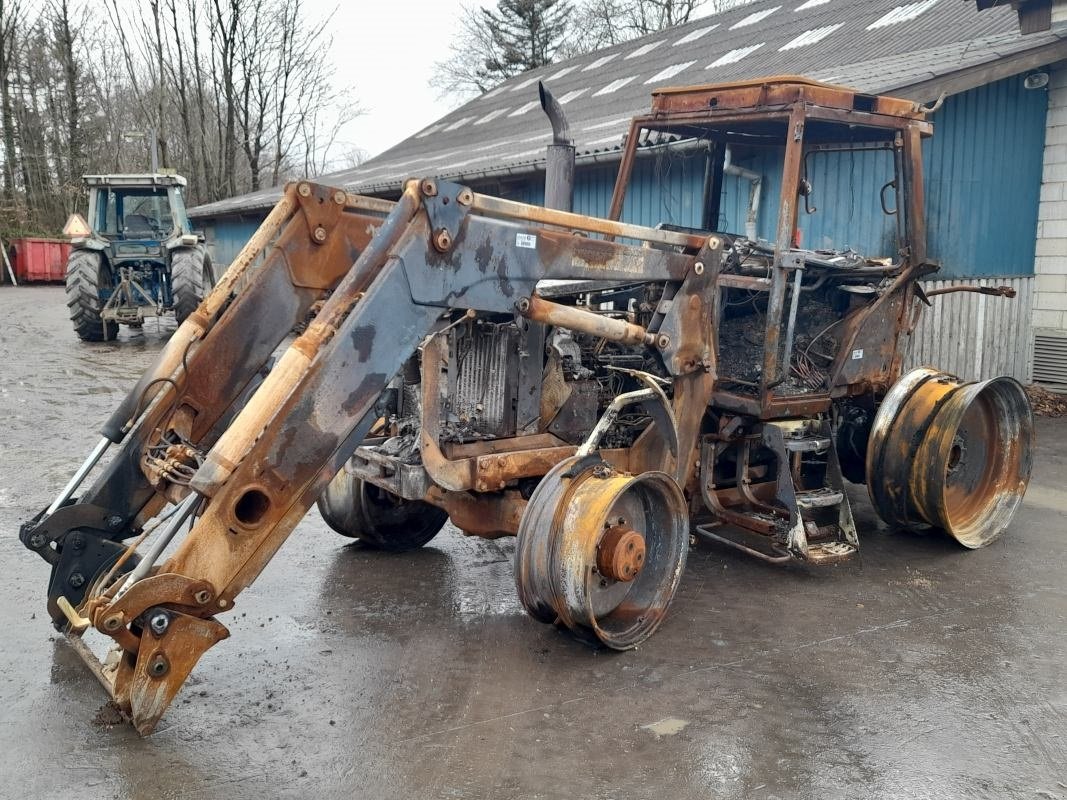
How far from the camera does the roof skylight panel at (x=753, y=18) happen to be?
18.4 meters

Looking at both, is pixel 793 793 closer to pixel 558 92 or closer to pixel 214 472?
pixel 214 472

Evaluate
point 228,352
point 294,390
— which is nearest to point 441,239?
point 294,390

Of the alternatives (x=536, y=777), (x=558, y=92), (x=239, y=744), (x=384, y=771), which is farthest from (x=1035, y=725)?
(x=558, y=92)

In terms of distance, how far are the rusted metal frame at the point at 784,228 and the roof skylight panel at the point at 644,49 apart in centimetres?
1790

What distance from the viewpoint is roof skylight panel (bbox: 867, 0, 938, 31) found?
13.1m

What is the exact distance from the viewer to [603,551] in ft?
13.6

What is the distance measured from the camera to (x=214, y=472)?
130 inches

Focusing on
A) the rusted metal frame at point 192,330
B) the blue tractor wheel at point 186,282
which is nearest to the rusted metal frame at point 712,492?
the rusted metal frame at point 192,330

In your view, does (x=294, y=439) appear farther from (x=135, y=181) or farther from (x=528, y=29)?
(x=528, y=29)

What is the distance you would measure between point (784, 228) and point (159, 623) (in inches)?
Answer: 142

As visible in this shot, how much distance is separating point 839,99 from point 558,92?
1855 cm

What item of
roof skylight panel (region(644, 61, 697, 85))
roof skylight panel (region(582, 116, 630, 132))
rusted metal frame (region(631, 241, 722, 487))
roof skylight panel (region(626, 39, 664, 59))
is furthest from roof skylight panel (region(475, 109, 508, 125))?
rusted metal frame (region(631, 241, 722, 487))

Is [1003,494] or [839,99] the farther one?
[1003,494]

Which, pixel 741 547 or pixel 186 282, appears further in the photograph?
pixel 186 282
